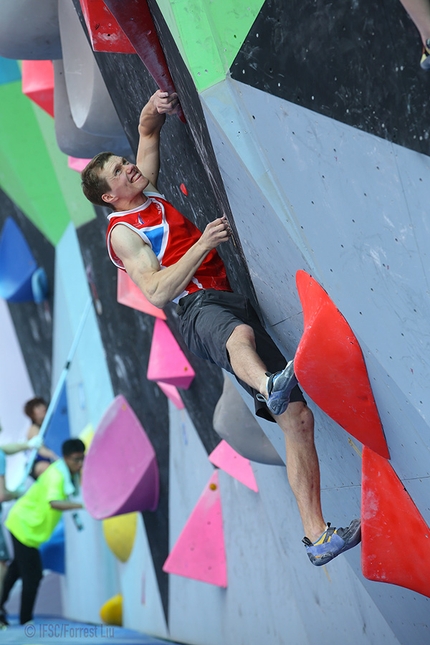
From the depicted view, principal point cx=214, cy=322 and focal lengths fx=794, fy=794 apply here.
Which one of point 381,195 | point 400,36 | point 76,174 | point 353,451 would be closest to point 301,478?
point 353,451

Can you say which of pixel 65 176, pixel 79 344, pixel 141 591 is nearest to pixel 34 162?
pixel 65 176

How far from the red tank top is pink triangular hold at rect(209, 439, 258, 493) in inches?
56.0

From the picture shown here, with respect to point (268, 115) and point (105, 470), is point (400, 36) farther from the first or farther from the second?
point (105, 470)

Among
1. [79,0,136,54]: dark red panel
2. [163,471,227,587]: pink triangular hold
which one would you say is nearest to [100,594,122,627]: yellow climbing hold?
[163,471,227,587]: pink triangular hold

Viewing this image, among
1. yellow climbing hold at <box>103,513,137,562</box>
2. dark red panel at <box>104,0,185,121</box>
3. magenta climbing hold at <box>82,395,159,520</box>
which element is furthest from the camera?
yellow climbing hold at <box>103,513,137,562</box>

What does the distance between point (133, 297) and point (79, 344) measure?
1.92 m

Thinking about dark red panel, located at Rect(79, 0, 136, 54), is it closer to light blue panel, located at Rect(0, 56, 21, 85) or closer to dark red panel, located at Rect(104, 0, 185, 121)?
dark red panel, located at Rect(104, 0, 185, 121)

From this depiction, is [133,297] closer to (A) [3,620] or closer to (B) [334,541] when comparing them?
(B) [334,541]

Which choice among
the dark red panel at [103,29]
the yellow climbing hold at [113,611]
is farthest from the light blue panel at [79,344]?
the dark red panel at [103,29]

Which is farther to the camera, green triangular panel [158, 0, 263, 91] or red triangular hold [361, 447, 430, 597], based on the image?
→ red triangular hold [361, 447, 430, 597]

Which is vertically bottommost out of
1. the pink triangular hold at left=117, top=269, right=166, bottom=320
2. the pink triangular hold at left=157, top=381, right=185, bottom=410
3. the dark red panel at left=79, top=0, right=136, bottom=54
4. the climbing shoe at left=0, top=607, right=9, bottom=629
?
the climbing shoe at left=0, top=607, right=9, bottom=629

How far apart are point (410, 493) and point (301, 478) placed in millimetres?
321

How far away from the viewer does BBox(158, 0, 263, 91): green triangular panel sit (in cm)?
181

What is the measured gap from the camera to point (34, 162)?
20.1 ft
